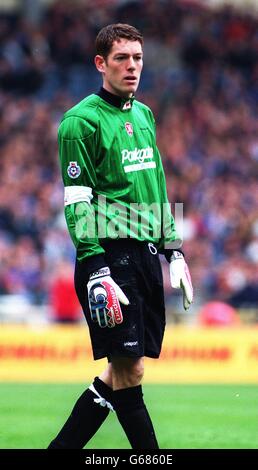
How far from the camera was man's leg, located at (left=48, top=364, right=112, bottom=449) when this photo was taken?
19.8 feet

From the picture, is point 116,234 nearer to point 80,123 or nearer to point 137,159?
point 137,159

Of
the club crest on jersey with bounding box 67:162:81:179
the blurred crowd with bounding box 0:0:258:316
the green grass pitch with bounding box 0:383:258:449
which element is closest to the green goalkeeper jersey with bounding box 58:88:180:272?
the club crest on jersey with bounding box 67:162:81:179

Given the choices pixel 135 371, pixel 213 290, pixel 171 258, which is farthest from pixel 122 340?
pixel 213 290

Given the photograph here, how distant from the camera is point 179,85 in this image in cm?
2148

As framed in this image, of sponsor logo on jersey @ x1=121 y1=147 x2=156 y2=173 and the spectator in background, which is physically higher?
sponsor logo on jersey @ x1=121 y1=147 x2=156 y2=173

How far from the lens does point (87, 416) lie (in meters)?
6.07

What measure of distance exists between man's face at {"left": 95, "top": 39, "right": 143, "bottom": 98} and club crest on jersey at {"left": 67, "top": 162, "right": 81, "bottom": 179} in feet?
1.61

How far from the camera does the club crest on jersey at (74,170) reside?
19.1 ft

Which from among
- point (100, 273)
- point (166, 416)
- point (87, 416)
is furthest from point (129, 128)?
point (166, 416)

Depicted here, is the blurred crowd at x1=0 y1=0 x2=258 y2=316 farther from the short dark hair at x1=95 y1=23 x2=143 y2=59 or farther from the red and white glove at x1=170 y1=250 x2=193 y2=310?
the short dark hair at x1=95 y1=23 x2=143 y2=59

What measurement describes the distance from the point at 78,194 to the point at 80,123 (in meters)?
0.37

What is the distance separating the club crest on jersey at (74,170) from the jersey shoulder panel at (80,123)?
→ 14 cm

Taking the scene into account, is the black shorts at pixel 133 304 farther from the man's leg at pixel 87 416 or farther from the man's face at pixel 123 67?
the man's face at pixel 123 67

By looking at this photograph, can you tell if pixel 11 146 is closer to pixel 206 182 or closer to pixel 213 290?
pixel 206 182
